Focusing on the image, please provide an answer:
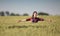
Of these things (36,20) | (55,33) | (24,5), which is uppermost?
(24,5)

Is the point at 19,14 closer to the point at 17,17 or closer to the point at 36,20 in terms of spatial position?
the point at 17,17

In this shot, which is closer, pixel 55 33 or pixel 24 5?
pixel 55 33

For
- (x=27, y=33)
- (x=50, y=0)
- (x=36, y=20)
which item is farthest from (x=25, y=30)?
(x=50, y=0)

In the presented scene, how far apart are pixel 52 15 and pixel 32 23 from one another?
10.0 inches

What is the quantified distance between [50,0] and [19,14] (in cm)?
39

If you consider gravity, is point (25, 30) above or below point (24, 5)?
below

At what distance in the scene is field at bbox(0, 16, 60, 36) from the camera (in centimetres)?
172

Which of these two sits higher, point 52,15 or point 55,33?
point 52,15

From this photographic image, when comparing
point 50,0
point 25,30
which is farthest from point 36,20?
point 50,0

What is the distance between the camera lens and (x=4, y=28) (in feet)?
5.73

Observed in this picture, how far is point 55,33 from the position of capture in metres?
1.72

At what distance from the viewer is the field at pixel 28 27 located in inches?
67.7

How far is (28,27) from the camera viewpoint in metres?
1.77

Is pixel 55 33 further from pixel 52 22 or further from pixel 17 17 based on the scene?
pixel 17 17
